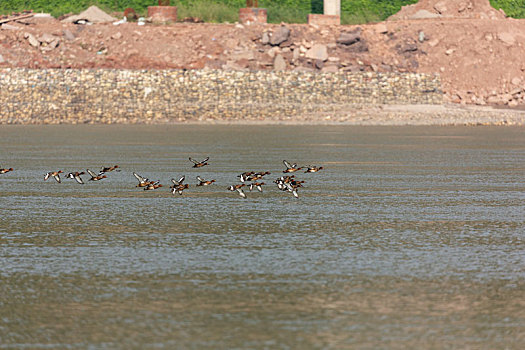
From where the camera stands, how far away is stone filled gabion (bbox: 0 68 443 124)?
45.0m

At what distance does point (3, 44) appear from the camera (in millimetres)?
53094

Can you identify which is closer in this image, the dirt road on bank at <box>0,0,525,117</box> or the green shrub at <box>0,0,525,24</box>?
the dirt road on bank at <box>0,0,525,117</box>

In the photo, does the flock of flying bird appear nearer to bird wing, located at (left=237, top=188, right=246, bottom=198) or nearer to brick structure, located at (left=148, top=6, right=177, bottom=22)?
bird wing, located at (left=237, top=188, right=246, bottom=198)

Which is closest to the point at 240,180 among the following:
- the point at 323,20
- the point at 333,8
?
the point at 323,20

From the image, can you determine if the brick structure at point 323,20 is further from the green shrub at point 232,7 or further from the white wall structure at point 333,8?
the green shrub at point 232,7

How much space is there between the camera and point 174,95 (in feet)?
153

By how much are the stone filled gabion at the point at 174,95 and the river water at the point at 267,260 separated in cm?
2544

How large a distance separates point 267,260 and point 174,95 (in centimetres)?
3802

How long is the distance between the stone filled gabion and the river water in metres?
25.4

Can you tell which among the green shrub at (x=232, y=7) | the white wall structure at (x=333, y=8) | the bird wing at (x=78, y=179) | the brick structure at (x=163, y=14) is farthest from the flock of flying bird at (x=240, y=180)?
the green shrub at (x=232, y=7)

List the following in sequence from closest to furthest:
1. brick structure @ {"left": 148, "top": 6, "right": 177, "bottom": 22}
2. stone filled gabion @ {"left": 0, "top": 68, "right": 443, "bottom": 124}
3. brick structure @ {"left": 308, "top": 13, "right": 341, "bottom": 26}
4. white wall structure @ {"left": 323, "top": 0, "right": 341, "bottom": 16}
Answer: stone filled gabion @ {"left": 0, "top": 68, "right": 443, "bottom": 124} < brick structure @ {"left": 308, "top": 13, "right": 341, "bottom": 26} < brick structure @ {"left": 148, "top": 6, "right": 177, "bottom": 22} < white wall structure @ {"left": 323, "top": 0, "right": 341, "bottom": 16}

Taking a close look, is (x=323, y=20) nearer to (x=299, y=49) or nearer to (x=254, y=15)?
(x=254, y=15)

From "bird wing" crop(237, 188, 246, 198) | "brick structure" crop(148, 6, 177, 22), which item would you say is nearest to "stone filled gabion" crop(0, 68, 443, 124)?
"brick structure" crop(148, 6, 177, 22)

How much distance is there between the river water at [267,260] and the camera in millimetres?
6746
